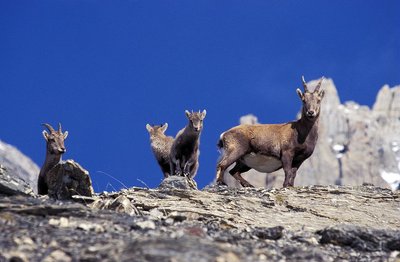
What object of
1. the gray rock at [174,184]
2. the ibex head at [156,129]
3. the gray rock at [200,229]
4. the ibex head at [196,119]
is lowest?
the gray rock at [200,229]

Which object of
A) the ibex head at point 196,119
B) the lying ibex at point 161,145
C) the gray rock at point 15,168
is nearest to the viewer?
the gray rock at point 15,168

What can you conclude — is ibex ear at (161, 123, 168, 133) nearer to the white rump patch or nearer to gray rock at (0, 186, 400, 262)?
the white rump patch

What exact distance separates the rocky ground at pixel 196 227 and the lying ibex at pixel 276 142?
10.7ft

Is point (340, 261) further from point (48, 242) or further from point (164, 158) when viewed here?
point (164, 158)

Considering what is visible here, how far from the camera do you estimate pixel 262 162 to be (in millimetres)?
18781

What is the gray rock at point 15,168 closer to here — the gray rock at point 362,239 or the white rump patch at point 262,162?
the gray rock at point 362,239

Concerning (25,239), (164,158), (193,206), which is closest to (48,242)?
(25,239)

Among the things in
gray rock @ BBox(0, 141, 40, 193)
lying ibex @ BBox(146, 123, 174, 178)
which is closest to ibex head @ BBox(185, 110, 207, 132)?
lying ibex @ BBox(146, 123, 174, 178)

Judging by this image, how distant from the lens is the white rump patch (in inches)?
730

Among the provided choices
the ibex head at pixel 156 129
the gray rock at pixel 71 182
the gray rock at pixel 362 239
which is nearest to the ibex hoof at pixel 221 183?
the ibex head at pixel 156 129

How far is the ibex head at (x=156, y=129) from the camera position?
74.1ft

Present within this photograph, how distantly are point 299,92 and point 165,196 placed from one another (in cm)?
645

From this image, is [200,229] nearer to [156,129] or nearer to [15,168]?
[156,129]

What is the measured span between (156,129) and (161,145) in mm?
1293
